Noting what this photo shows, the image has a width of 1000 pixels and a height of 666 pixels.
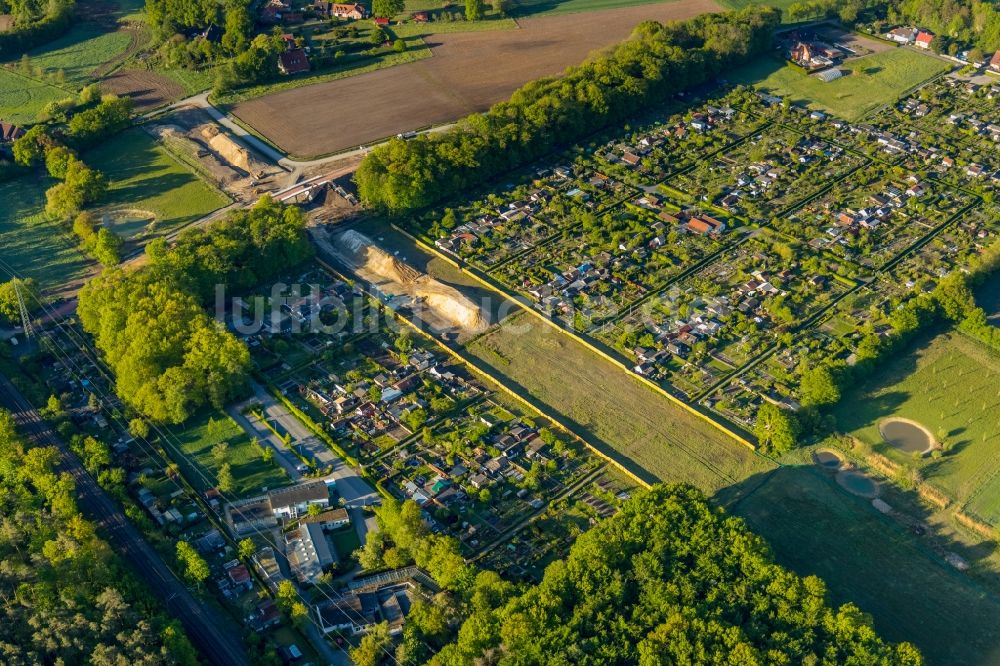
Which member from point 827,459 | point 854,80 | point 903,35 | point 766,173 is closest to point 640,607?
point 827,459

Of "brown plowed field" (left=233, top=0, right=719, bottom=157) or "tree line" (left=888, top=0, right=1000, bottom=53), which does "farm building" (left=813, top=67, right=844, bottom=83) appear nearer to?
"tree line" (left=888, top=0, right=1000, bottom=53)

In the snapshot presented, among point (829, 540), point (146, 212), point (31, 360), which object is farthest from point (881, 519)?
point (146, 212)

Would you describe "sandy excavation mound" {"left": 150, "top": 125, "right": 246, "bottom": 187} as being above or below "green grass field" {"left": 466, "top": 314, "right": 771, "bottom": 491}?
above

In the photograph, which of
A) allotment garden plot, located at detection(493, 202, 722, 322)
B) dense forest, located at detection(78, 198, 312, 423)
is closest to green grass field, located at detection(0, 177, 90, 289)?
dense forest, located at detection(78, 198, 312, 423)

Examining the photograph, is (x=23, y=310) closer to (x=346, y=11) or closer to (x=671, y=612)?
(x=671, y=612)

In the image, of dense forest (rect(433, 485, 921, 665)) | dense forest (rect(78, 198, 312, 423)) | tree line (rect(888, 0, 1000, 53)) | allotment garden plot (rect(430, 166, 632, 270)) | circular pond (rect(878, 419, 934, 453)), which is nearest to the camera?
dense forest (rect(433, 485, 921, 665))

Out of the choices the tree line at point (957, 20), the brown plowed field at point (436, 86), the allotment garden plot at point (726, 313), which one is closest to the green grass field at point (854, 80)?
the tree line at point (957, 20)

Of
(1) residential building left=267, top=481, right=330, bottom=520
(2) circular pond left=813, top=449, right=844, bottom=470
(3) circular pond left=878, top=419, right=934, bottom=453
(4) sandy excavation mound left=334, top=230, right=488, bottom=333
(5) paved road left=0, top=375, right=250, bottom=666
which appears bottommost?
(5) paved road left=0, top=375, right=250, bottom=666
